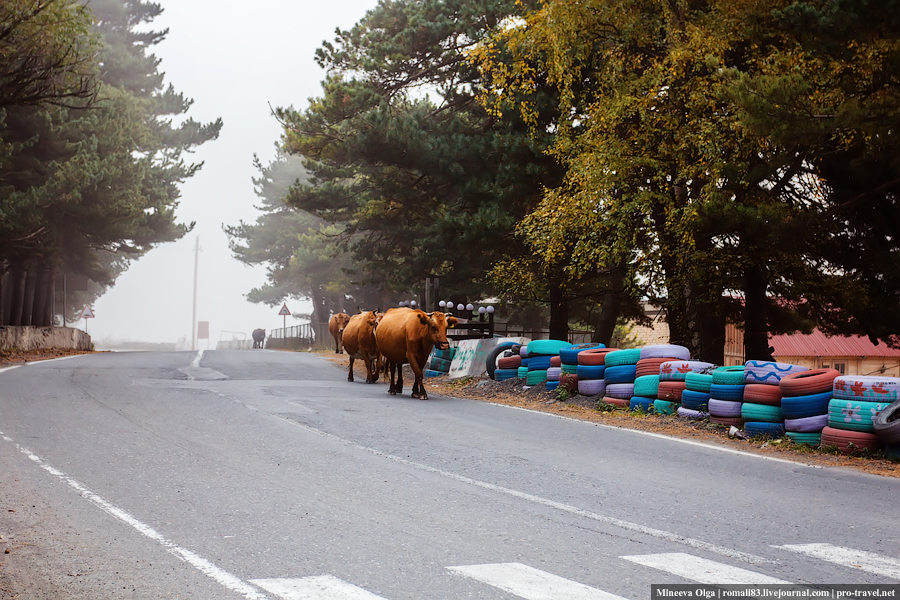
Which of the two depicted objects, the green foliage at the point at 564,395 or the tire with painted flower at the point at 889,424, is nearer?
the tire with painted flower at the point at 889,424

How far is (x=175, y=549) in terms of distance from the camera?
573cm

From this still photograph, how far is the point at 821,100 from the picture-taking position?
15.9 metres

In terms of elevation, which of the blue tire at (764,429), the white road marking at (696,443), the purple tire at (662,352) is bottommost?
the white road marking at (696,443)

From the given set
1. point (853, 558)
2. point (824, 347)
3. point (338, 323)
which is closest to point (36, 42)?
point (338, 323)

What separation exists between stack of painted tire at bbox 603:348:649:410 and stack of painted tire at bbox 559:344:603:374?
111cm

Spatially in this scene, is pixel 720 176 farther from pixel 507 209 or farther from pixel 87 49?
pixel 87 49

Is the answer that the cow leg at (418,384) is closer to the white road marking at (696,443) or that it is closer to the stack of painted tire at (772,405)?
the white road marking at (696,443)

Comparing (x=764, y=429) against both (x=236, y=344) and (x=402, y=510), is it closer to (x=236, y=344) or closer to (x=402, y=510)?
(x=402, y=510)

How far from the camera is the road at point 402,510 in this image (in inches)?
205

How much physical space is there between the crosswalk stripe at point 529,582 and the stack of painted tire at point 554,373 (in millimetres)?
12484

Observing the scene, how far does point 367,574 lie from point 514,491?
2.89 meters

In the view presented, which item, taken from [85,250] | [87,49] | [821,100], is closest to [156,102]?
[85,250]

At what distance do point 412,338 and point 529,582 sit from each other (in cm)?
1243
